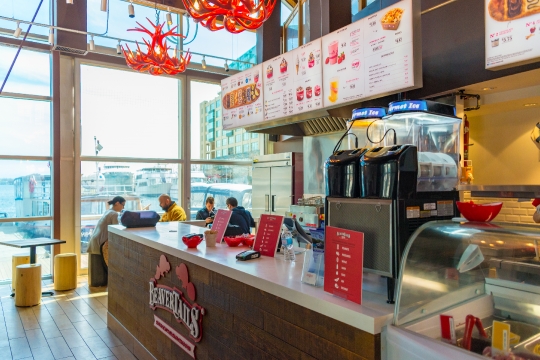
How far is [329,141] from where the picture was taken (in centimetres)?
675

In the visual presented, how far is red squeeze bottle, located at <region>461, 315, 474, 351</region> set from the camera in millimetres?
1383

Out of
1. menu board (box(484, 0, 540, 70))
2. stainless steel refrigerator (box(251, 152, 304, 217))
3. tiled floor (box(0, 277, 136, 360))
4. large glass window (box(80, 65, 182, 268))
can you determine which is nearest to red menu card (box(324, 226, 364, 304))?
menu board (box(484, 0, 540, 70))

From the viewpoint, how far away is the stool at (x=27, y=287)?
503cm

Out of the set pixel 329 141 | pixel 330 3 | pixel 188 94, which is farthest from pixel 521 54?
pixel 188 94

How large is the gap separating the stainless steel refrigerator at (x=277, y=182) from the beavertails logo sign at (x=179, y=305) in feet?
14.2

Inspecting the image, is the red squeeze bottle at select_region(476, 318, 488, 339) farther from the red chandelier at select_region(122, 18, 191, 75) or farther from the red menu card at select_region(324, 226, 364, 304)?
the red chandelier at select_region(122, 18, 191, 75)

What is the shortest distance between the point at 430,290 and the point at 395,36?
2.33 metres

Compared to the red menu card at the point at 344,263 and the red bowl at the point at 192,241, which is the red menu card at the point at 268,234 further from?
the red menu card at the point at 344,263

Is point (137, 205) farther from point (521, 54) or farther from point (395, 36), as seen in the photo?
point (521, 54)

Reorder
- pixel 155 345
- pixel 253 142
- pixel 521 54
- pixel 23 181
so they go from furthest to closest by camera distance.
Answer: pixel 253 142
pixel 23 181
pixel 155 345
pixel 521 54

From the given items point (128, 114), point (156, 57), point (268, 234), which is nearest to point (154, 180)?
point (128, 114)

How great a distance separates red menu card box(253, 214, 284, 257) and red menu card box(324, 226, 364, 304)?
0.91m

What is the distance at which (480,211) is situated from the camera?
1622 millimetres

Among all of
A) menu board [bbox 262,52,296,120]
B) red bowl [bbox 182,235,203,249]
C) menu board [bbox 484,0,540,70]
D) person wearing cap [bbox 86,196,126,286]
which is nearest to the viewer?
menu board [bbox 484,0,540,70]
